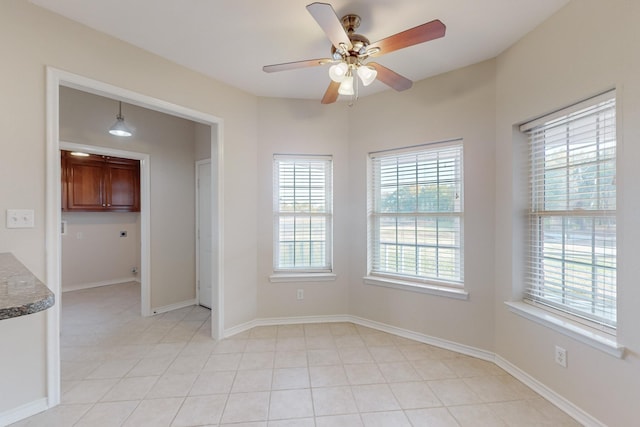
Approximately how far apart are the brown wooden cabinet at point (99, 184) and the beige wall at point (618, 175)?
18.9ft

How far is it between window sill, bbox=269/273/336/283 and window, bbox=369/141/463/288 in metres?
0.50

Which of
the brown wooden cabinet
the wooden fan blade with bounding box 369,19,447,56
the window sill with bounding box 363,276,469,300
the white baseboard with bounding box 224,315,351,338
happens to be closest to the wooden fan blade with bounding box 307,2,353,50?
the wooden fan blade with bounding box 369,19,447,56

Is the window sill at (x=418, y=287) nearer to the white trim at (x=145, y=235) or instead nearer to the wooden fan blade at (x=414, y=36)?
the wooden fan blade at (x=414, y=36)

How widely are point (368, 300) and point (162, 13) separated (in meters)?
3.12

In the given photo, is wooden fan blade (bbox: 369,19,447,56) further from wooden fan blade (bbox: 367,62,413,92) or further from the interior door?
the interior door

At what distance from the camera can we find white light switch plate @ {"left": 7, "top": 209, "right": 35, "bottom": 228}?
1739 mm

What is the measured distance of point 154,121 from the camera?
361 centimetres

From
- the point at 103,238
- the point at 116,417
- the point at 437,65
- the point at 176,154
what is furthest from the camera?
the point at 103,238

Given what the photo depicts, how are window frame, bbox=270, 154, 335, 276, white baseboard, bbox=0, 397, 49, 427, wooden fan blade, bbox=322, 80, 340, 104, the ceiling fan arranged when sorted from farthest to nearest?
1. window frame, bbox=270, 154, 335, 276
2. wooden fan blade, bbox=322, 80, 340, 104
3. white baseboard, bbox=0, 397, 49, 427
4. the ceiling fan

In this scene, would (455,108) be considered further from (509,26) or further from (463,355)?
(463,355)

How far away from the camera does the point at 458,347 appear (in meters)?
2.61

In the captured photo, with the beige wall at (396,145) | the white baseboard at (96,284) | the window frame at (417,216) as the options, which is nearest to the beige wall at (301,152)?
the beige wall at (396,145)

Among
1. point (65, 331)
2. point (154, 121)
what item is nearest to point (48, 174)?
point (154, 121)

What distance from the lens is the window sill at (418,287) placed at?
2603 millimetres
